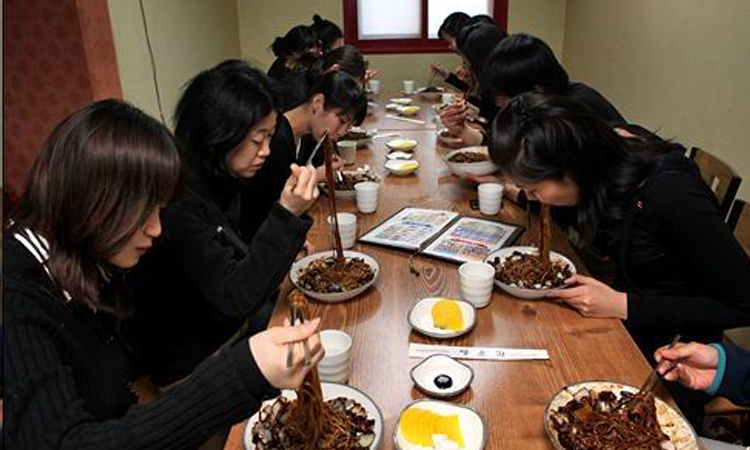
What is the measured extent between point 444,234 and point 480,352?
66cm

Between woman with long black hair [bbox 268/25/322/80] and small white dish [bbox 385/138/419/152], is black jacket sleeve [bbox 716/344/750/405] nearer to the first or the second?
small white dish [bbox 385/138/419/152]

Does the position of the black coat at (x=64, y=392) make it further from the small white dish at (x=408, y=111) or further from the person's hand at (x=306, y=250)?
the small white dish at (x=408, y=111)

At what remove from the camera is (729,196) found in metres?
1.94

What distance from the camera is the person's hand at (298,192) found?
4.77 feet

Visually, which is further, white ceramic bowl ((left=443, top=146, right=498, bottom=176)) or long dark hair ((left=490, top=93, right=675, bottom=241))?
white ceramic bowl ((left=443, top=146, right=498, bottom=176))

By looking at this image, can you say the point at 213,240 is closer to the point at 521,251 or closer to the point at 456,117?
the point at 521,251

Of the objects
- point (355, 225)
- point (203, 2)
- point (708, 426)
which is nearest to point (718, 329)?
point (708, 426)

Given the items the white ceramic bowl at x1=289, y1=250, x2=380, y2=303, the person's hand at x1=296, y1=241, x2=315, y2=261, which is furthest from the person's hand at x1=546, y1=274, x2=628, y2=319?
the person's hand at x1=296, y1=241, x2=315, y2=261

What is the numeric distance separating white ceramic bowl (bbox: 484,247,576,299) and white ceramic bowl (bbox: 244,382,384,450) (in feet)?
1.81

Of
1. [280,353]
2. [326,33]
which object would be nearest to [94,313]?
[280,353]

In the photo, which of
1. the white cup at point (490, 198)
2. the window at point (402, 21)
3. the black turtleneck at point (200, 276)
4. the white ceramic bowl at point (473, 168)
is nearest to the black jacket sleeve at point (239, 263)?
the black turtleneck at point (200, 276)

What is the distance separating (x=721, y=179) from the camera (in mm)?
2049

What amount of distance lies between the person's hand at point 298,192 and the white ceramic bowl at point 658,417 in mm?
765

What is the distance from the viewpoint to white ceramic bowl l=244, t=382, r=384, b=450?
1.00 meters
